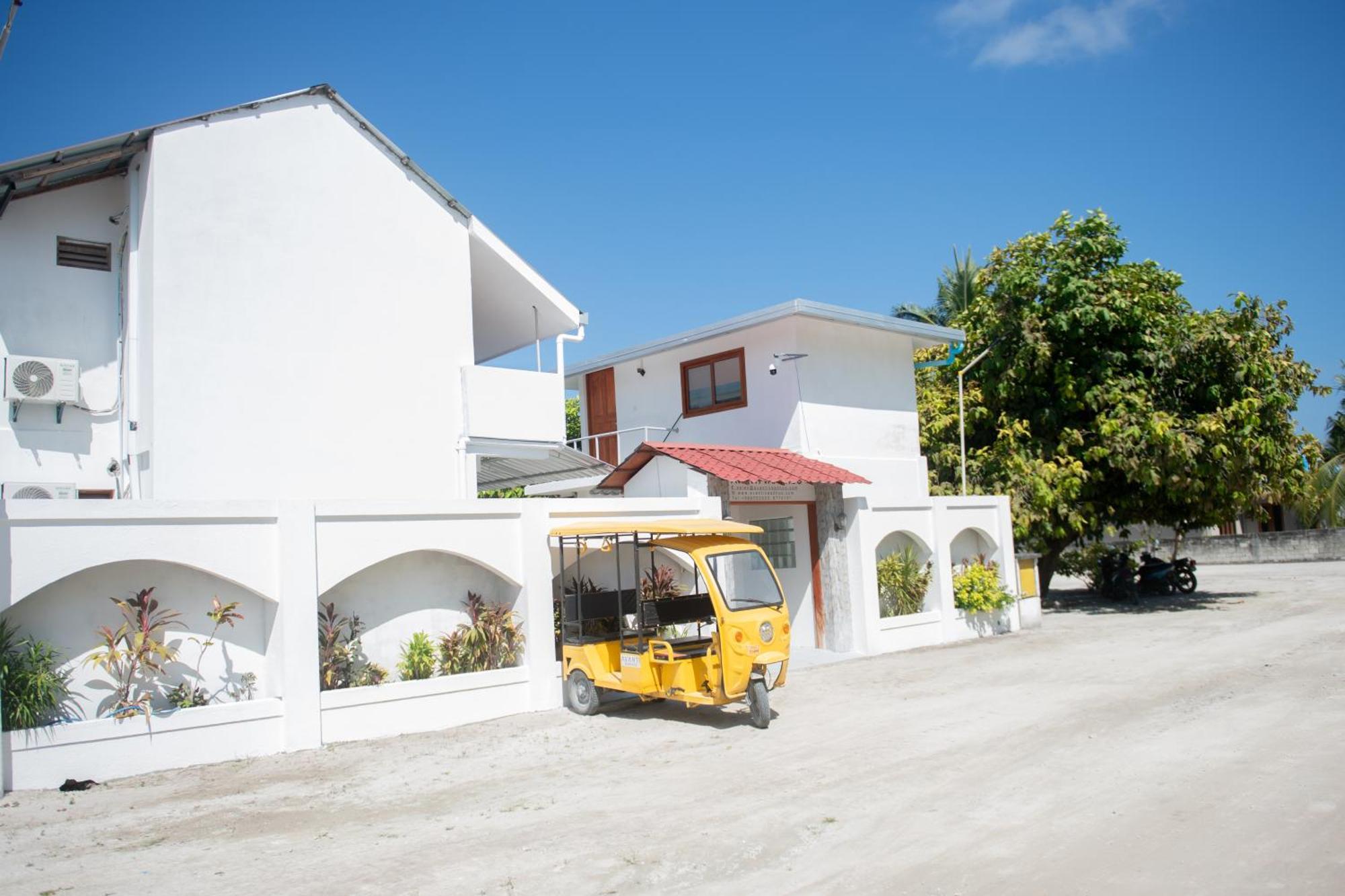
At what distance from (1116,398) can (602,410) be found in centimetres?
1072

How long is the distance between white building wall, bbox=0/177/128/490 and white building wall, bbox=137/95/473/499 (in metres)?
1.03

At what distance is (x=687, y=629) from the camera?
12.3 meters

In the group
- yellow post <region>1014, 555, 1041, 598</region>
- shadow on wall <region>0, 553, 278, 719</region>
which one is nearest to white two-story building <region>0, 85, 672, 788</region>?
shadow on wall <region>0, 553, 278, 719</region>

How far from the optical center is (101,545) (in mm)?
8961

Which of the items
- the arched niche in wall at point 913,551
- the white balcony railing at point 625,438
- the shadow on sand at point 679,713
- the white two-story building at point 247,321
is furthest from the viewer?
the white balcony railing at point 625,438

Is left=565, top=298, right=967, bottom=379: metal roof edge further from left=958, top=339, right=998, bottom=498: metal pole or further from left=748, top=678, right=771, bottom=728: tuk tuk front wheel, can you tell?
left=748, top=678, right=771, bottom=728: tuk tuk front wheel

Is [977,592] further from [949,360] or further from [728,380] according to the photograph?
[728,380]

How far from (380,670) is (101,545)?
3.22 metres

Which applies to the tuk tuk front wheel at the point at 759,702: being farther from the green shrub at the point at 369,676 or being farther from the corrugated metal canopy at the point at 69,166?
the corrugated metal canopy at the point at 69,166

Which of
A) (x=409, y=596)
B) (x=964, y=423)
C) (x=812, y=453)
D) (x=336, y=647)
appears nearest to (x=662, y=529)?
(x=409, y=596)

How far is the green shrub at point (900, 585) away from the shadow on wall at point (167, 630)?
1004 cm

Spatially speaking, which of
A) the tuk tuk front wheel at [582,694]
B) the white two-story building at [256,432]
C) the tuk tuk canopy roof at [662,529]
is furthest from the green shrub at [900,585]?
the tuk tuk front wheel at [582,694]

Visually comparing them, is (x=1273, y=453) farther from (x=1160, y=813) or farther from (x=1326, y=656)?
(x=1160, y=813)

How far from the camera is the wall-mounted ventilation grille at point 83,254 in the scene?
508 inches
